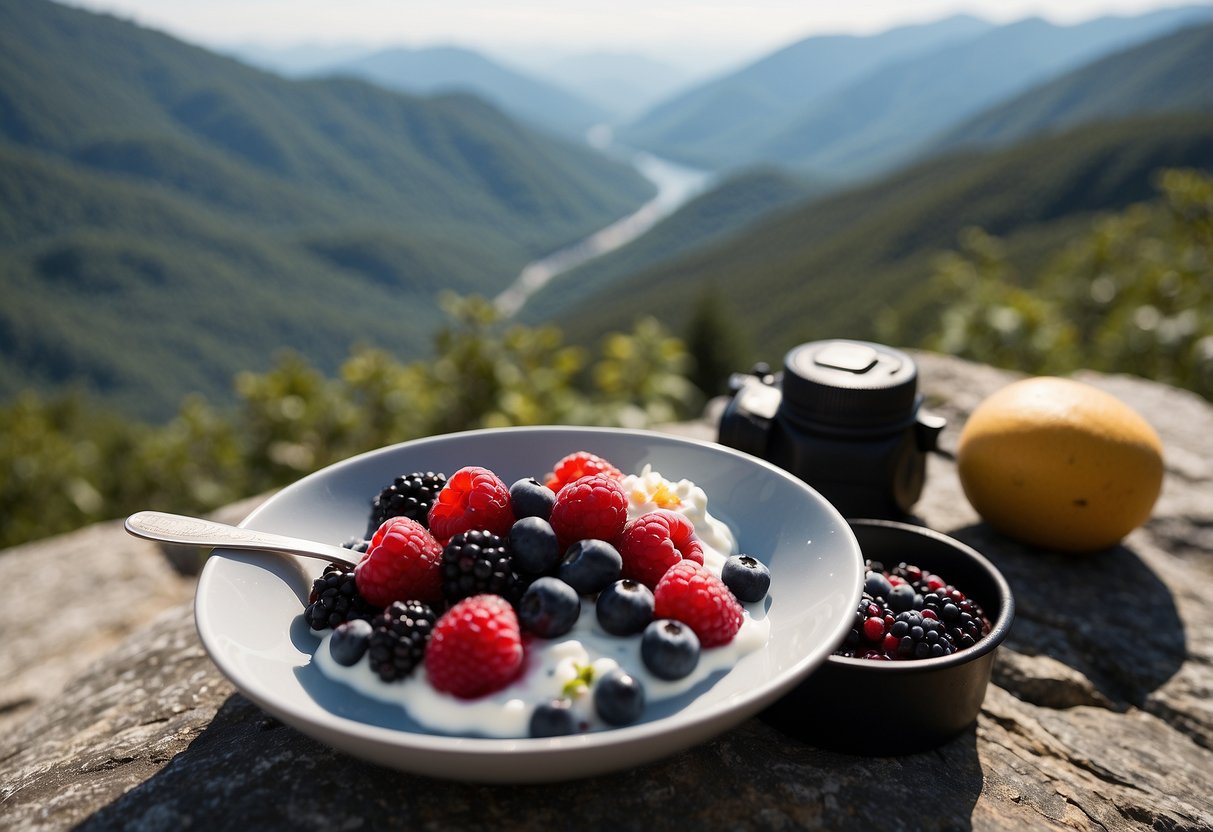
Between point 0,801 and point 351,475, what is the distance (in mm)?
927

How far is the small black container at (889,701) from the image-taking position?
1.58 metres

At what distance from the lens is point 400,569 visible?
1.56m

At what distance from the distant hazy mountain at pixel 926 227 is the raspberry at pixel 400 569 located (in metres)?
46.8

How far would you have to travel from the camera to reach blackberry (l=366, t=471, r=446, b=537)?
184 cm

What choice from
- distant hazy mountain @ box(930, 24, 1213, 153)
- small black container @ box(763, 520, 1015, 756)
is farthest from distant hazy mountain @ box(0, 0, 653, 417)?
small black container @ box(763, 520, 1015, 756)

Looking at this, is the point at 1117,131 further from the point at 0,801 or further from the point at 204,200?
the point at 204,200

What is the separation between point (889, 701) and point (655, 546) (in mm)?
548

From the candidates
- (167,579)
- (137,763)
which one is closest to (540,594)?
(137,763)

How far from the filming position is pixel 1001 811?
157cm

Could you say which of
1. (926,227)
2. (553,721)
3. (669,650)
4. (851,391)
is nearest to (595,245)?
(926,227)

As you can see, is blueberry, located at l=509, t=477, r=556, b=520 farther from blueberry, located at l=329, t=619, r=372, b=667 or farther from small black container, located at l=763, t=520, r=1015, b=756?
small black container, located at l=763, t=520, r=1015, b=756

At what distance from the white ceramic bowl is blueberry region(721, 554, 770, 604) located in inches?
1.7

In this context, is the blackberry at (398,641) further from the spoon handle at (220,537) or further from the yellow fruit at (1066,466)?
the yellow fruit at (1066,466)

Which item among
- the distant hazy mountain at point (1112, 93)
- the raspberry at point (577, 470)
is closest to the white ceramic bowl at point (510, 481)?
the raspberry at point (577, 470)
